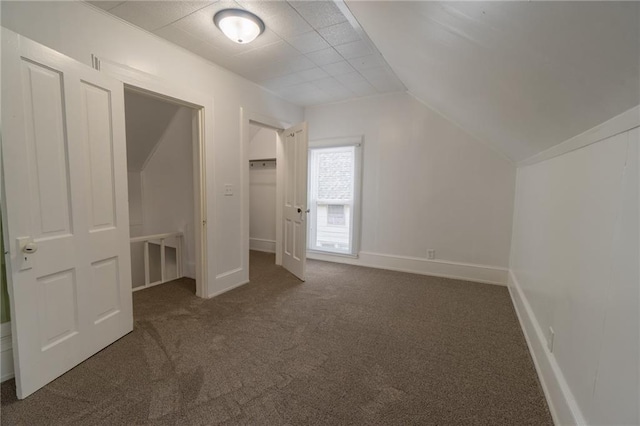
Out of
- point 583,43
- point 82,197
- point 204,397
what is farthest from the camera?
point 82,197

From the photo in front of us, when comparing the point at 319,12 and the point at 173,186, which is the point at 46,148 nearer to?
the point at 319,12

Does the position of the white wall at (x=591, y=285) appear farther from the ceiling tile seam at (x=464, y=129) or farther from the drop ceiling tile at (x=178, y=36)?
the drop ceiling tile at (x=178, y=36)

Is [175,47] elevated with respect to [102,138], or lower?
elevated

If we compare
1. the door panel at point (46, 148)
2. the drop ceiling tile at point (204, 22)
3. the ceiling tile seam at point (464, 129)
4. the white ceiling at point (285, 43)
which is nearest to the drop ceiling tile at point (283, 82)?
the white ceiling at point (285, 43)

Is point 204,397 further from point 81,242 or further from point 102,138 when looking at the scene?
point 102,138

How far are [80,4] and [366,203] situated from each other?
3614 millimetres

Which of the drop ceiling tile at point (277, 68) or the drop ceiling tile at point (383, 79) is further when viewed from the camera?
the drop ceiling tile at point (383, 79)

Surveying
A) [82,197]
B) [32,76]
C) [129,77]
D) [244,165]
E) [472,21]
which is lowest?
[82,197]

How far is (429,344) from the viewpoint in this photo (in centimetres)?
216

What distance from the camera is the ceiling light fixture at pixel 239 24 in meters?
2.03

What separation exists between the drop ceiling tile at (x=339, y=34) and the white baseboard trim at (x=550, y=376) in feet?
8.86

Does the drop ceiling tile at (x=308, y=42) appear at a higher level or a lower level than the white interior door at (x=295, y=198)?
higher

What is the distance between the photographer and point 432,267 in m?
3.85

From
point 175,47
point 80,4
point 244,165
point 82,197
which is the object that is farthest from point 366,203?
point 80,4
